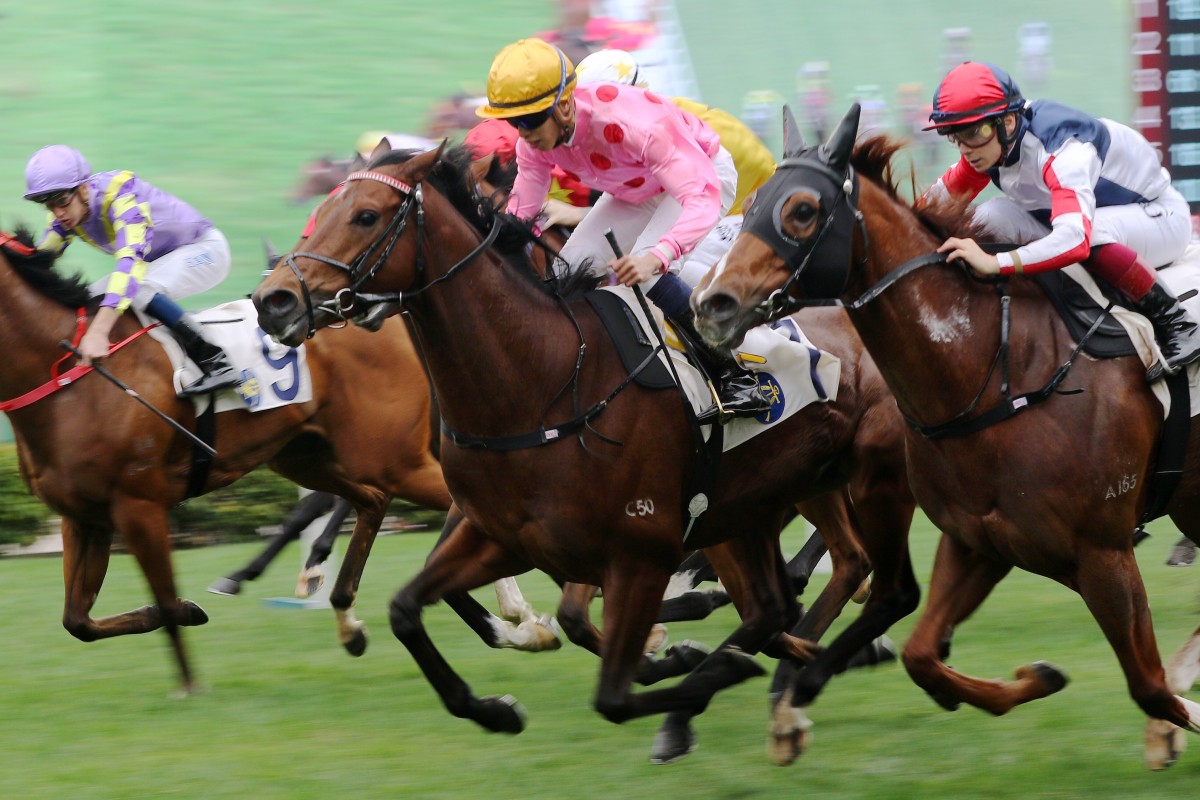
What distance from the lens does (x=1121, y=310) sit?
14.0ft

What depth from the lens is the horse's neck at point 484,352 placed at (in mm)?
4328

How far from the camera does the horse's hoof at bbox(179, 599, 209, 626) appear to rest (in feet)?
18.6

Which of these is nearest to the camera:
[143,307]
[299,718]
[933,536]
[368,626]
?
[299,718]

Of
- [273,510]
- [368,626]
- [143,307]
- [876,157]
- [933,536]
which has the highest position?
[876,157]

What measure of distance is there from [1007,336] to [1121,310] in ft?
1.28

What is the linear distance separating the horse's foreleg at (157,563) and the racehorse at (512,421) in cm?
146

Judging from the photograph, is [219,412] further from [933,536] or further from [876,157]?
[933,536]

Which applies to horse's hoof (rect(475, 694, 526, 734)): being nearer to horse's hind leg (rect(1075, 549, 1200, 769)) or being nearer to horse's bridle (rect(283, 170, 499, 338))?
horse's bridle (rect(283, 170, 499, 338))

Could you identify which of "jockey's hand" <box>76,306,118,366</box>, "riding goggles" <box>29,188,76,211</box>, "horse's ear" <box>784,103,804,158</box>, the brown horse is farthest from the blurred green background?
"riding goggles" <box>29,188,76,211</box>

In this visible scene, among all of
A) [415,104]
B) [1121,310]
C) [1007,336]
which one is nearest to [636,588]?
[1007,336]

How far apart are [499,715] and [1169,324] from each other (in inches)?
88.3

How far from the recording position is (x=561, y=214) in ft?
18.0

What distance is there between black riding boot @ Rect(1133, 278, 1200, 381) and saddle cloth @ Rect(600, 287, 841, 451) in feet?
3.54

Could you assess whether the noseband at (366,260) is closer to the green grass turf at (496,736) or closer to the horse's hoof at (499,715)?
the horse's hoof at (499,715)
